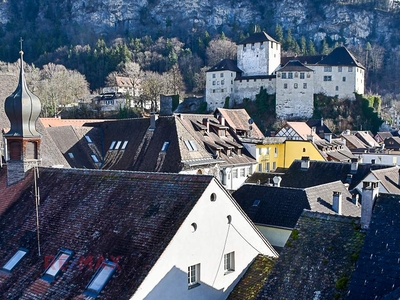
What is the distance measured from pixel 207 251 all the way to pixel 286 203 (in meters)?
12.8

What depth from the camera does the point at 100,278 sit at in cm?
1137

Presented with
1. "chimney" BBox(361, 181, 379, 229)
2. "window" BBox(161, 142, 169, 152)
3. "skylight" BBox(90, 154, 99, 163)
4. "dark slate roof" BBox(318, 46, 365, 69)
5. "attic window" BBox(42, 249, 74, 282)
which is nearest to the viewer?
"chimney" BBox(361, 181, 379, 229)

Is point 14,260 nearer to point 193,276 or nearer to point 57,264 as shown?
point 57,264

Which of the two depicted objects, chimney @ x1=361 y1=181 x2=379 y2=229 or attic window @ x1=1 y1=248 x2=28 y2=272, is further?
attic window @ x1=1 y1=248 x2=28 y2=272

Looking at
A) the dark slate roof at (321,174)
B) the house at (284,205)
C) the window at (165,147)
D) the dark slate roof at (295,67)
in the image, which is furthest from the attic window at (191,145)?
the dark slate roof at (295,67)

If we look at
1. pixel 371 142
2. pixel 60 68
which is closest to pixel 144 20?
pixel 60 68

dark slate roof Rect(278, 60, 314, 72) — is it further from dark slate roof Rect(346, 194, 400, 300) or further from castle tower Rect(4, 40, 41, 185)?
dark slate roof Rect(346, 194, 400, 300)

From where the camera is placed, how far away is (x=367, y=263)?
9445 mm

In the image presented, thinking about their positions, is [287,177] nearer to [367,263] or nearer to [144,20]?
[367,263]

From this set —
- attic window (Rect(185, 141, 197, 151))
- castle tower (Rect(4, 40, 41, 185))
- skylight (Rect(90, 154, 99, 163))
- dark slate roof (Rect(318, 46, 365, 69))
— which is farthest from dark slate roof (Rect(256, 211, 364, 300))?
dark slate roof (Rect(318, 46, 365, 69))

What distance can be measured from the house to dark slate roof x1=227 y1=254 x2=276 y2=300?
30.4ft

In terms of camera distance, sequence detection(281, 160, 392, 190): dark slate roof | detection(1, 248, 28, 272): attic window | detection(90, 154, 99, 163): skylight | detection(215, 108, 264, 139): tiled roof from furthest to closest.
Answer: detection(215, 108, 264, 139): tiled roof
detection(90, 154, 99, 163): skylight
detection(281, 160, 392, 190): dark slate roof
detection(1, 248, 28, 272): attic window

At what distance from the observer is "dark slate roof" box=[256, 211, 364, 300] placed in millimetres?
10781

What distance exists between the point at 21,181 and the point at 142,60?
10571 cm
